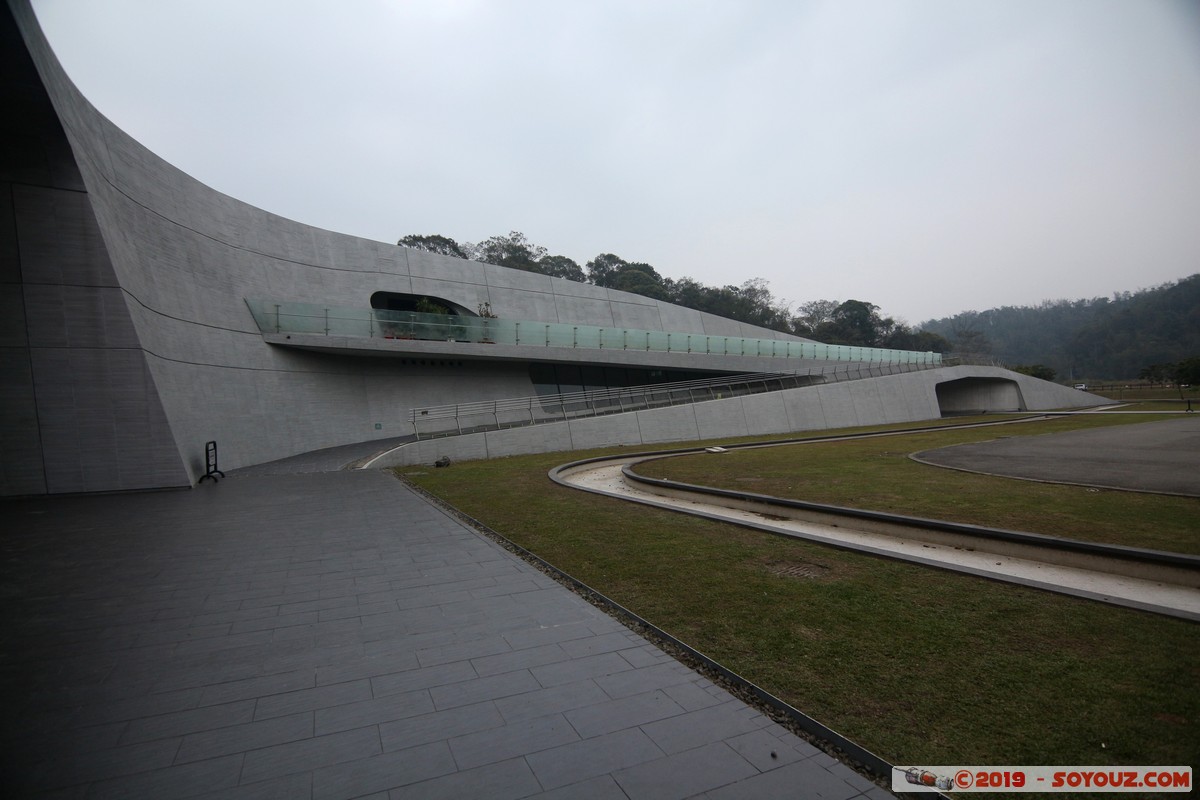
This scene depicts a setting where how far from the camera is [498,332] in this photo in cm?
2266

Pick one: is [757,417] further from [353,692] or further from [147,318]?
[353,692]

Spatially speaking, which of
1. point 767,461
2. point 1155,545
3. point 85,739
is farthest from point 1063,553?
point 767,461

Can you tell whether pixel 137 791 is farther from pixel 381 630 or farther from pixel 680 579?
pixel 680 579

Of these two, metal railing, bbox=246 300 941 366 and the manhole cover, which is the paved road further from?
metal railing, bbox=246 300 941 366

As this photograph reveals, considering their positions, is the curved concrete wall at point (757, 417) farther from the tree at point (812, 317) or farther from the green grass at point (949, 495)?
the tree at point (812, 317)

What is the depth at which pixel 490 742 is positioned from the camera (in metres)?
2.88

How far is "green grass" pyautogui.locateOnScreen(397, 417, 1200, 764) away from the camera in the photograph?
2627mm

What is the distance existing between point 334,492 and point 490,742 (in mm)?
9725

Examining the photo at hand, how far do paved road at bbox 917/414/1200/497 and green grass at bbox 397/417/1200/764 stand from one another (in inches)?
242

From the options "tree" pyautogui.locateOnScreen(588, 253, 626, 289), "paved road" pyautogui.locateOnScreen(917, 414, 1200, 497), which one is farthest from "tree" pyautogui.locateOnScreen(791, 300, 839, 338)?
"paved road" pyautogui.locateOnScreen(917, 414, 1200, 497)

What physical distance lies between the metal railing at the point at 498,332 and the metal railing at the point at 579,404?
207 cm

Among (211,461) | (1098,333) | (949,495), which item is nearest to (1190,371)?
(1098,333)

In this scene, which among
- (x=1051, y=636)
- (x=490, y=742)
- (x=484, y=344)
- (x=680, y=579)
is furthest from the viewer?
(x=484, y=344)

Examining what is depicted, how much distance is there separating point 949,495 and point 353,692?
8.45 m
